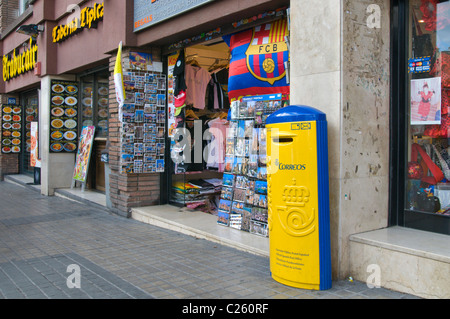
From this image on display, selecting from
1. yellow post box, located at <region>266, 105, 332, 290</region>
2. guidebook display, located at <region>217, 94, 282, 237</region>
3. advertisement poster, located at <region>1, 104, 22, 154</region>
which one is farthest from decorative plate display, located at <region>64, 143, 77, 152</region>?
yellow post box, located at <region>266, 105, 332, 290</region>

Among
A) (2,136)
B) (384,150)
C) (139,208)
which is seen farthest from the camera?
(2,136)

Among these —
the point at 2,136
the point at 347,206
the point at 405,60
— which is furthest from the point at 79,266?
the point at 2,136

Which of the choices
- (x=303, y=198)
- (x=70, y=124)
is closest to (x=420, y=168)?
(x=303, y=198)

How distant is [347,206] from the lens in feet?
14.4

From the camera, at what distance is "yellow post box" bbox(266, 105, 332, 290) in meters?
4.06

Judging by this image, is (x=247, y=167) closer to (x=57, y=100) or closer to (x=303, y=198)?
(x=303, y=198)

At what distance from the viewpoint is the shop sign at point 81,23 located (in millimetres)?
8789

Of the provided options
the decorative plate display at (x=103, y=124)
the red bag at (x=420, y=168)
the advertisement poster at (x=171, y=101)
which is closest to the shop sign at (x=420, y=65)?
the red bag at (x=420, y=168)

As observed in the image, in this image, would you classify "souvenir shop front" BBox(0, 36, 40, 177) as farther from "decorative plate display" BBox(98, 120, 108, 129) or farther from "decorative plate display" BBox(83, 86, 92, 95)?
"decorative plate display" BBox(98, 120, 108, 129)

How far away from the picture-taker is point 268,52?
5926mm

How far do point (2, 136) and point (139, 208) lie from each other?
9.37 metres

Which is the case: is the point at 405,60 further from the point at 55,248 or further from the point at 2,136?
the point at 2,136

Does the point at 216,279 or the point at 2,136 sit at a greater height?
the point at 2,136

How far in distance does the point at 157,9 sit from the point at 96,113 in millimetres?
4554
